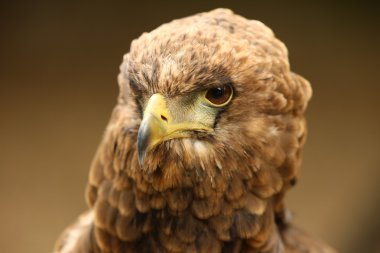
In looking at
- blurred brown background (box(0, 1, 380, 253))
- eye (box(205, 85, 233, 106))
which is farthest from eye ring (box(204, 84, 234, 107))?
blurred brown background (box(0, 1, 380, 253))

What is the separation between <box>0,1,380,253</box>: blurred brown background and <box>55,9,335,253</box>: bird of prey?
1511 millimetres

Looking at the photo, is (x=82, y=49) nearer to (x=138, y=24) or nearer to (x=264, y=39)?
(x=138, y=24)

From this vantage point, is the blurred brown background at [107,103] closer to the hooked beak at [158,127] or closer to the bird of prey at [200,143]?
the bird of prey at [200,143]

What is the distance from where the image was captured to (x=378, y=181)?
3285 millimetres

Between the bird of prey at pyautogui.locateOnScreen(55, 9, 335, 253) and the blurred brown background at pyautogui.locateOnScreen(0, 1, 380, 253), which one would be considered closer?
the bird of prey at pyautogui.locateOnScreen(55, 9, 335, 253)

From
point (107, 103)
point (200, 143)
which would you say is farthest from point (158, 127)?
point (107, 103)

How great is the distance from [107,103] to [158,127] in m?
1.94

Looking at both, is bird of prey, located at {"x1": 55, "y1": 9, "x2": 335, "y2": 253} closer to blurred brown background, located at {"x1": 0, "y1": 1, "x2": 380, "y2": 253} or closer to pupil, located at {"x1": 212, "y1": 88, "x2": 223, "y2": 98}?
pupil, located at {"x1": 212, "y1": 88, "x2": 223, "y2": 98}

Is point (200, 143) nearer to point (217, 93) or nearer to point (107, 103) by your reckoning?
point (217, 93)

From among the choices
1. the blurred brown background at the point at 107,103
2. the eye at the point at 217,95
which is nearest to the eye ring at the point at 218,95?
the eye at the point at 217,95

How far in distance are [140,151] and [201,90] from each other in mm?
181

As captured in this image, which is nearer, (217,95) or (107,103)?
(217,95)

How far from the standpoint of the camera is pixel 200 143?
4.62 feet

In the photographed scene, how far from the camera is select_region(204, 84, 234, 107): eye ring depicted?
4.51 ft
